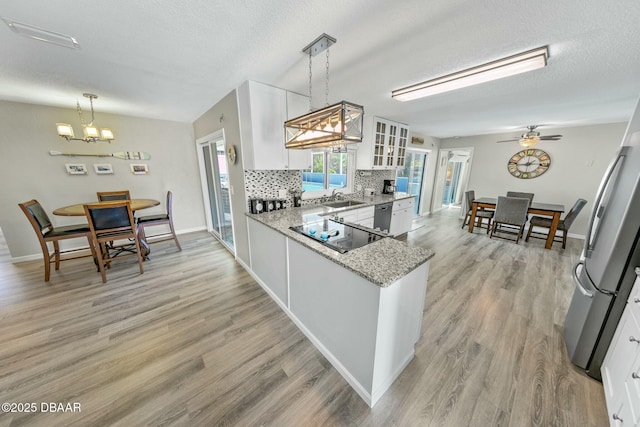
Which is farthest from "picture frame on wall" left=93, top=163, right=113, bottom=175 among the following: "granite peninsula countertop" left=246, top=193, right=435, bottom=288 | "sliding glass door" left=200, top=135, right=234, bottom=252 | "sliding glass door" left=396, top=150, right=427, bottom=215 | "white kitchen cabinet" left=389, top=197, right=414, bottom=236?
"sliding glass door" left=396, top=150, right=427, bottom=215

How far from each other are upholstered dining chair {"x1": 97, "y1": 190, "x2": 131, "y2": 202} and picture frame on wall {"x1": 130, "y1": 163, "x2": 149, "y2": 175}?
0.46m

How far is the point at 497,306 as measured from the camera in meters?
2.25

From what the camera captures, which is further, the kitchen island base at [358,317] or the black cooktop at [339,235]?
the black cooktop at [339,235]

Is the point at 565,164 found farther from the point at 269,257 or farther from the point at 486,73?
the point at 269,257

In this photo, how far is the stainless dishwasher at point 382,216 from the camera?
3.63 meters

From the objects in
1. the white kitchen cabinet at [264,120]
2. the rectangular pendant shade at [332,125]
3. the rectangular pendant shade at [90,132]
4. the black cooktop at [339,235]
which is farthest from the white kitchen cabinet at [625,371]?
the rectangular pendant shade at [90,132]

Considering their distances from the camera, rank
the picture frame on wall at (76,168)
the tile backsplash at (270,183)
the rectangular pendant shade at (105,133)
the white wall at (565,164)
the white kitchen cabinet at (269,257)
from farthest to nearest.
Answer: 1. the white wall at (565,164)
2. the picture frame on wall at (76,168)
3. the rectangular pendant shade at (105,133)
4. the tile backsplash at (270,183)
5. the white kitchen cabinet at (269,257)

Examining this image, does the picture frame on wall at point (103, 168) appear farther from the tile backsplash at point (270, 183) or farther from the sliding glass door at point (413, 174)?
the sliding glass door at point (413, 174)

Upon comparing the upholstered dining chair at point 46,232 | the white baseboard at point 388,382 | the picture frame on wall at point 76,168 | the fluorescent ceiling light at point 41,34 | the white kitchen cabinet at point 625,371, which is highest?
the fluorescent ceiling light at point 41,34

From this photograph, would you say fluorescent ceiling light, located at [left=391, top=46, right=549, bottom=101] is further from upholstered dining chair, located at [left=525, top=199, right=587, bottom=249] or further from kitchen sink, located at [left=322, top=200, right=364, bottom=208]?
upholstered dining chair, located at [left=525, top=199, right=587, bottom=249]

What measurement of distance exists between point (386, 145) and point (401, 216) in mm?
1477

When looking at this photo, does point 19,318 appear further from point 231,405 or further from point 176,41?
point 176,41

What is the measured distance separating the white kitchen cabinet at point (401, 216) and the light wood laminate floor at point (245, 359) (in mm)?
1433

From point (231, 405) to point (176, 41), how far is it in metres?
2.58
